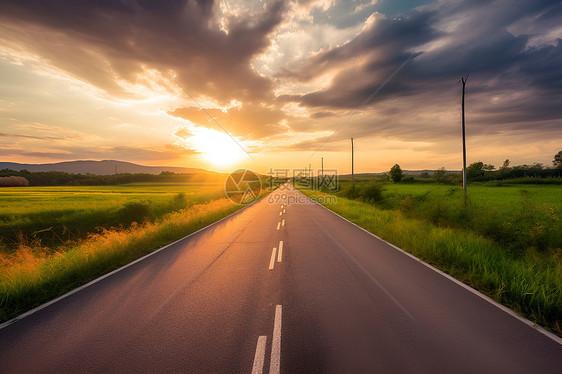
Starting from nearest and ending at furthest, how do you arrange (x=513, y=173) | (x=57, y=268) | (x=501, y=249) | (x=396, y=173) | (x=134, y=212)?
1. (x=57, y=268)
2. (x=501, y=249)
3. (x=134, y=212)
4. (x=513, y=173)
5. (x=396, y=173)

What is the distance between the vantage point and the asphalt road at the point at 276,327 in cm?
279

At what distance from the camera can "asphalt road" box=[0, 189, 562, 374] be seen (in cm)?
279

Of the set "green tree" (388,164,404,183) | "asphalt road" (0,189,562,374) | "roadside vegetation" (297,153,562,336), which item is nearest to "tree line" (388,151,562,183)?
"green tree" (388,164,404,183)

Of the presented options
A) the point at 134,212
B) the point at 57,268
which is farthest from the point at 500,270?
the point at 134,212

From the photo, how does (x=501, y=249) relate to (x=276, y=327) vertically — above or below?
below

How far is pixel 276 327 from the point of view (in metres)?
3.50

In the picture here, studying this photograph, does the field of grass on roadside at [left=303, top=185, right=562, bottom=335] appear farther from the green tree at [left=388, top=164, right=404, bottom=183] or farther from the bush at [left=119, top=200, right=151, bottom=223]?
the green tree at [left=388, top=164, right=404, bottom=183]

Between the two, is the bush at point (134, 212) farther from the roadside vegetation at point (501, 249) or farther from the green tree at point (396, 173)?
the green tree at point (396, 173)

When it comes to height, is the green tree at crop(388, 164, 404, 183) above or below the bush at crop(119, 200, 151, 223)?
above

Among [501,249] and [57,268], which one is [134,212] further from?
[501,249]

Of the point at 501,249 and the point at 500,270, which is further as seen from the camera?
the point at 501,249

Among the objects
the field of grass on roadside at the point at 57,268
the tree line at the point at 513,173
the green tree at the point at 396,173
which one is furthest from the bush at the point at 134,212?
the green tree at the point at 396,173

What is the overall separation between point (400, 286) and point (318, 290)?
1.89 m

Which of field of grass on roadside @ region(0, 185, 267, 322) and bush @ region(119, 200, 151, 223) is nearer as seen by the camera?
field of grass on roadside @ region(0, 185, 267, 322)
